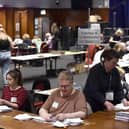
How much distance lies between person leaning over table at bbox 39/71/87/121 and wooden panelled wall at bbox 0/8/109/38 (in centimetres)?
2075

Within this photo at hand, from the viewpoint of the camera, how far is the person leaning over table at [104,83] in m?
4.70

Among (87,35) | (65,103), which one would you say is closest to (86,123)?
(65,103)

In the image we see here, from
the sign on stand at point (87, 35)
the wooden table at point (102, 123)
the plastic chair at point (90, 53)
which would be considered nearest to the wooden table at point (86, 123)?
the wooden table at point (102, 123)

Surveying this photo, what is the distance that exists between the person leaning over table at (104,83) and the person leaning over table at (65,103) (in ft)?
1.93

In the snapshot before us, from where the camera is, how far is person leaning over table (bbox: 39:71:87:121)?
4.11m

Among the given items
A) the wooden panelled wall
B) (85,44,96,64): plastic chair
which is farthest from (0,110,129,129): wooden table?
the wooden panelled wall

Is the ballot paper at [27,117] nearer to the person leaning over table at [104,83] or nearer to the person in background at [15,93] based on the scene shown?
the person in background at [15,93]

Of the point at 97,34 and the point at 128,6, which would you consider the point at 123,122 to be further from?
the point at 128,6

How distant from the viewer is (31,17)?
2620 cm

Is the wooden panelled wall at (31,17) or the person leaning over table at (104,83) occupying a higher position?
the wooden panelled wall at (31,17)

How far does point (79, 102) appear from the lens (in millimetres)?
4203

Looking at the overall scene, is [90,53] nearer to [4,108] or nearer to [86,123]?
[4,108]

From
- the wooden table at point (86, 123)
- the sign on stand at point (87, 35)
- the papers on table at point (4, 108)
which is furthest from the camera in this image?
the sign on stand at point (87, 35)

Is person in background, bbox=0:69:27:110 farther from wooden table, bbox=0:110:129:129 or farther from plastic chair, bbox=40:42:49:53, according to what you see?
plastic chair, bbox=40:42:49:53
